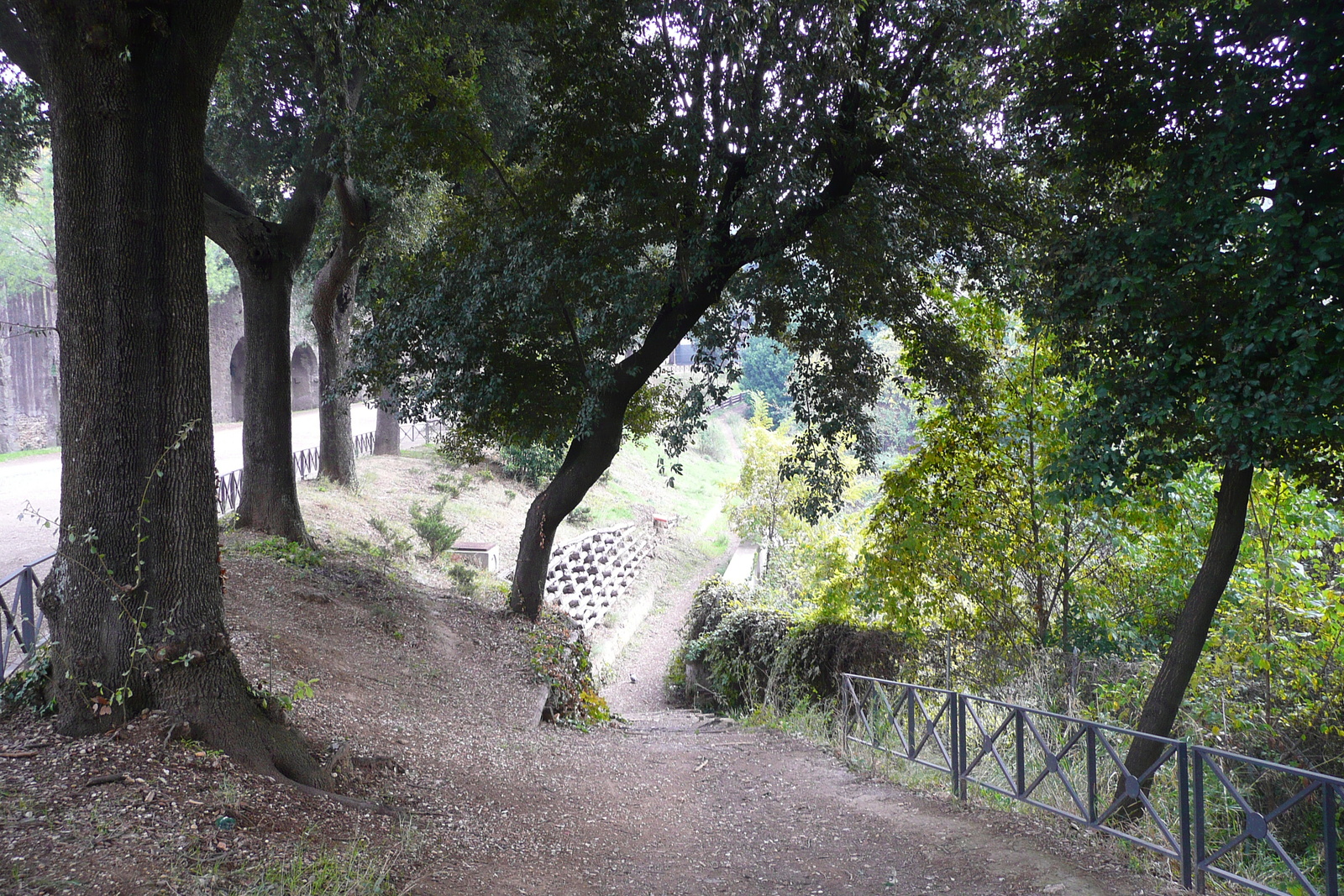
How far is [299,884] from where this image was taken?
309 cm

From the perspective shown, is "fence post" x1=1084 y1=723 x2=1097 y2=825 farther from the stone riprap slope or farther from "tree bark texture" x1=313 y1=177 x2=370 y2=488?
the stone riprap slope

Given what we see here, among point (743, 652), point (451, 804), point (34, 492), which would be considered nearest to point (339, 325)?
point (34, 492)

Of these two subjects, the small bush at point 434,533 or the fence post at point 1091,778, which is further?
the small bush at point 434,533

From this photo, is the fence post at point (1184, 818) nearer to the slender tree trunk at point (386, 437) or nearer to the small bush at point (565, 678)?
the small bush at point (565, 678)

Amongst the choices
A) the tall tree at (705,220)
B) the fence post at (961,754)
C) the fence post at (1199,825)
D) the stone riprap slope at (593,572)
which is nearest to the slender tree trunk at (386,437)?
the stone riprap slope at (593,572)

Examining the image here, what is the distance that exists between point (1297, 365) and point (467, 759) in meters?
6.10

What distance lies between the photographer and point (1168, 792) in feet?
20.0

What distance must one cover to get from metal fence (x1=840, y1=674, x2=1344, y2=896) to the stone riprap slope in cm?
942

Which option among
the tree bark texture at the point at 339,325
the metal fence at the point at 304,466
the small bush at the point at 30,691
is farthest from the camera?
the metal fence at the point at 304,466

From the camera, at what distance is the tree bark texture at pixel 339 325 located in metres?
11.1

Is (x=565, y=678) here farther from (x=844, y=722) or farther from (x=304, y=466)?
(x=304, y=466)

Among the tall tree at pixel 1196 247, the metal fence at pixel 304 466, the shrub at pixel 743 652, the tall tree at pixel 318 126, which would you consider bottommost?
the shrub at pixel 743 652

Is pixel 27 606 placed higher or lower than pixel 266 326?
lower

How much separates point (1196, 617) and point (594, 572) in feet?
48.5
